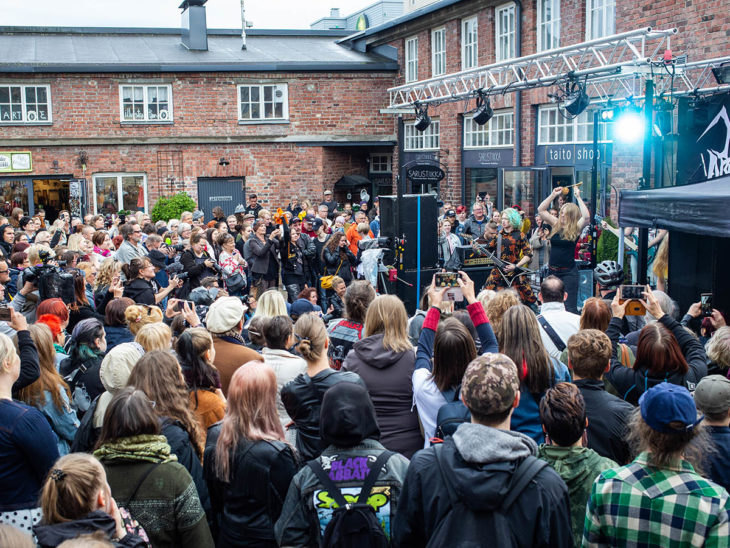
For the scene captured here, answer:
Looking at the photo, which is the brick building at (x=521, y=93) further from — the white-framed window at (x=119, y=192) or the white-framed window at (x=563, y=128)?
the white-framed window at (x=119, y=192)

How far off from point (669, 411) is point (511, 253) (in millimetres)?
8408

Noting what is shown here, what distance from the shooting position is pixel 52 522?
2730 millimetres

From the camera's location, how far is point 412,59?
77.4 feet

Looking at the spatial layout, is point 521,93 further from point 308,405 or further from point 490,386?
point 490,386

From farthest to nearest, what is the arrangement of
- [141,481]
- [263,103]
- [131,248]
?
[263,103], [131,248], [141,481]

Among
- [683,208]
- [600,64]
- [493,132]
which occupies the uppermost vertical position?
[600,64]

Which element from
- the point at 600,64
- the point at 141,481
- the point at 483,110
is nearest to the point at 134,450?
the point at 141,481

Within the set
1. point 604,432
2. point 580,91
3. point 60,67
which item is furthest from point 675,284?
point 60,67

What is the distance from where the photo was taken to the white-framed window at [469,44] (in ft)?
65.8

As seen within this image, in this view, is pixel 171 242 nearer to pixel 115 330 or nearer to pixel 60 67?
pixel 115 330

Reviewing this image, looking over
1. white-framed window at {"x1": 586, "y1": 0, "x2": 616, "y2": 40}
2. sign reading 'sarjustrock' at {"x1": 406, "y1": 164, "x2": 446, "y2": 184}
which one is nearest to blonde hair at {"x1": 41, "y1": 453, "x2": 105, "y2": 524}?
sign reading 'sarjustrock' at {"x1": 406, "y1": 164, "x2": 446, "y2": 184}

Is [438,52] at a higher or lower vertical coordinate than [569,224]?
higher

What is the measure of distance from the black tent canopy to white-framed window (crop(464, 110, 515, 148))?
11.0m

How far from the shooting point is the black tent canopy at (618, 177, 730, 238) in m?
6.54
